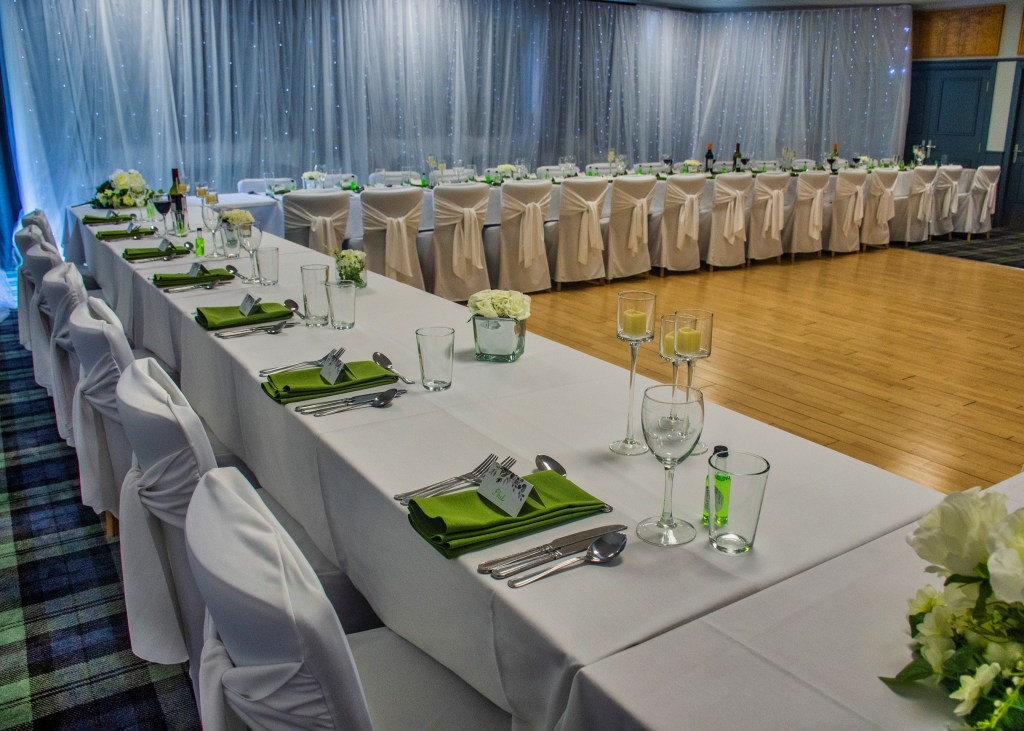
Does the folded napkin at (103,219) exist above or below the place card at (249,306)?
above

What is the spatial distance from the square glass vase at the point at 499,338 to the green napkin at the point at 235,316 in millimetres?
704

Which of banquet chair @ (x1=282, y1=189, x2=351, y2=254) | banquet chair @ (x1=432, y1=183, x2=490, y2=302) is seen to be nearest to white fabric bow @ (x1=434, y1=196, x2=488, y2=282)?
banquet chair @ (x1=432, y1=183, x2=490, y2=302)

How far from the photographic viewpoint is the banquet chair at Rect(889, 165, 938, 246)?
882 centimetres

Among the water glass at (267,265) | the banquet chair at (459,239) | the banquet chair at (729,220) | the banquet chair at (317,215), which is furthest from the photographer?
the banquet chair at (729,220)

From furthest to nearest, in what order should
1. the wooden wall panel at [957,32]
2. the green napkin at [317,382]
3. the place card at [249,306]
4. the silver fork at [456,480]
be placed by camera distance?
the wooden wall panel at [957,32] < the place card at [249,306] < the green napkin at [317,382] < the silver fork at [456,480]

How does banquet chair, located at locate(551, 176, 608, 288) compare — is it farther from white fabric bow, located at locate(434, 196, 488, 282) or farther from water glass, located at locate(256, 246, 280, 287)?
water glass, located at locate(256, 246, 280, 287)

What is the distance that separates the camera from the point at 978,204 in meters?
9.60

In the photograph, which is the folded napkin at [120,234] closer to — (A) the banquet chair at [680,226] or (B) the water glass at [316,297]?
(B) the water glass at [316,297]

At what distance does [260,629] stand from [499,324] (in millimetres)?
1290

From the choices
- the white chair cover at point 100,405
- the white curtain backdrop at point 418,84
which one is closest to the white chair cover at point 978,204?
the white curtain backdrop at point 418,84

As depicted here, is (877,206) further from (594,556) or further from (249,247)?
(594,556)

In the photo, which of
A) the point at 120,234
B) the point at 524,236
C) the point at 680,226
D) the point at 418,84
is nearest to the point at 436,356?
the point at 120,234

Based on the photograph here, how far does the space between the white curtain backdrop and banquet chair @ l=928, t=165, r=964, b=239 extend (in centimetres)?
259

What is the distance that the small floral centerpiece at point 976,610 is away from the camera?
734mm
